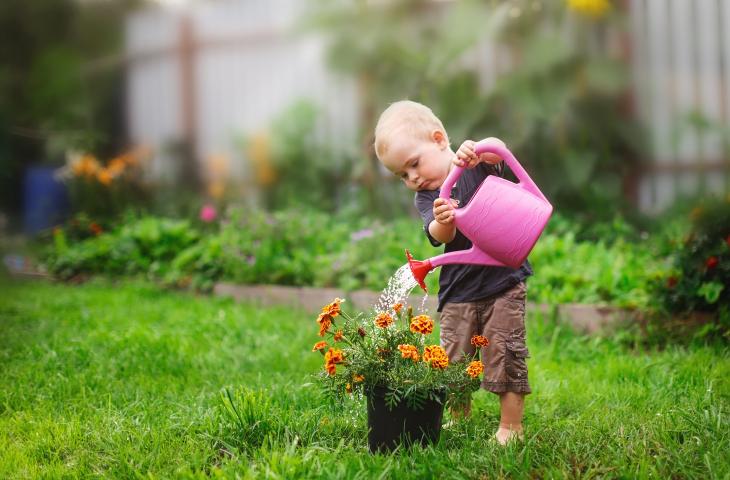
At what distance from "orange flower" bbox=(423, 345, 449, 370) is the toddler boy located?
0.20 metres

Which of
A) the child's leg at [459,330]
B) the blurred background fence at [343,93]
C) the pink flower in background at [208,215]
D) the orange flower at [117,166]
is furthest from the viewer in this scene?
the orange flower at [117,166]

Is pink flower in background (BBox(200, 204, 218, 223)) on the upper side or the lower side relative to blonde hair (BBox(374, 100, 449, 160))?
lower

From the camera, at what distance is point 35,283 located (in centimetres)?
547

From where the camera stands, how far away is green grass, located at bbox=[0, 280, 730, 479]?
1984 mm

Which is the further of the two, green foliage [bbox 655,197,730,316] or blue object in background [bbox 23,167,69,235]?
blue object in background [bbox 23,167,69,235]

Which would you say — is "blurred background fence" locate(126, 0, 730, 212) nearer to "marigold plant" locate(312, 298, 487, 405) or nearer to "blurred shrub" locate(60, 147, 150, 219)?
"blurred shrub" locate(60, 147, 150, 219)

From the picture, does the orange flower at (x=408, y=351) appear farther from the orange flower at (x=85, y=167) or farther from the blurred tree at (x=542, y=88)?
the orange flower at (x=85, y=167)

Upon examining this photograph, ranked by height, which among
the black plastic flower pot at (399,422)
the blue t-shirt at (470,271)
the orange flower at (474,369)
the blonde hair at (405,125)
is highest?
the blonde hair at (405,125)

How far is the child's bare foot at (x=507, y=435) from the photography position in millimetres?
2154

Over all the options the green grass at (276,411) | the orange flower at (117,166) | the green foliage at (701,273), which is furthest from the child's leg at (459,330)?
the orange flower at (117,166)

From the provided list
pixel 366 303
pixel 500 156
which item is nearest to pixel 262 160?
pixel 366 303

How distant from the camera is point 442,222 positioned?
2.18 meters

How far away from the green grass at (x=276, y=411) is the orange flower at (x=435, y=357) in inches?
9.5

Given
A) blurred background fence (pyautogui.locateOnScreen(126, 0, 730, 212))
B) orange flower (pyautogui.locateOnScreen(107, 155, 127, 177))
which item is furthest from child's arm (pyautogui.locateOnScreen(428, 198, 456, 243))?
orange flower (pyautogui.locateOnScreen(107, 155, 127, 177))
